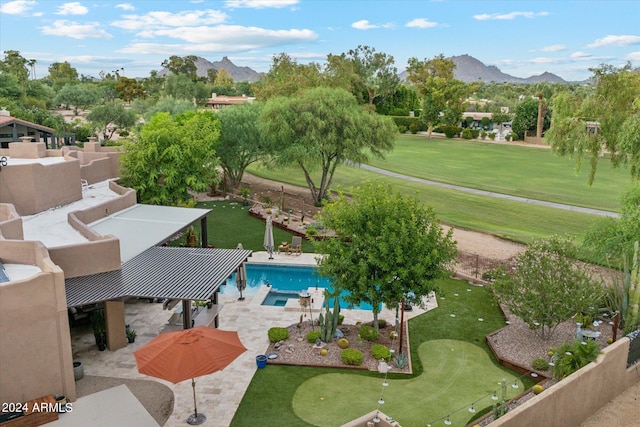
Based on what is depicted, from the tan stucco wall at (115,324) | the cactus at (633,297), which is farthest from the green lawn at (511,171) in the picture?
the tan stucco wall at (115,324)

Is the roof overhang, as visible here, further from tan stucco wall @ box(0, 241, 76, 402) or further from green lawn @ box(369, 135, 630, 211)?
green lawn @ box(369, 135, 630, 211)

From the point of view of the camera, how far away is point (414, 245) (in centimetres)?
1681

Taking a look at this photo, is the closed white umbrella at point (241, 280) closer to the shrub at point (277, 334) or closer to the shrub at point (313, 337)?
the shrub at point (277, 334)

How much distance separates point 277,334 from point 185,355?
19.7ft

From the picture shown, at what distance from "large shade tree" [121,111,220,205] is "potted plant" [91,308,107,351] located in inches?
498

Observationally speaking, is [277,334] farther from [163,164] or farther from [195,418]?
[163,164]

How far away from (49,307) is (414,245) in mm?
10623

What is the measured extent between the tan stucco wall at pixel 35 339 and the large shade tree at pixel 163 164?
638 inches

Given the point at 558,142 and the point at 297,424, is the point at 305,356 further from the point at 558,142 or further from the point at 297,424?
the point at 558,142

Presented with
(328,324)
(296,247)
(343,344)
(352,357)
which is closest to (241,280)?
(328,324)

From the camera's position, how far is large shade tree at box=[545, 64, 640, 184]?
22.9 m

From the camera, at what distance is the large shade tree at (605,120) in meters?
22.9

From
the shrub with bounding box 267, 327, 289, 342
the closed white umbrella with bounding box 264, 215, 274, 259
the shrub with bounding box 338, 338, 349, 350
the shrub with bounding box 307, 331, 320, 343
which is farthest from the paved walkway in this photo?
the shrub with bounding box 267, 327, 289, 342

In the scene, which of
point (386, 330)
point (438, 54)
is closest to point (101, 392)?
point (386, 330)
